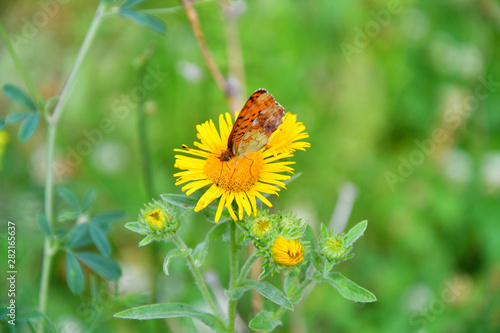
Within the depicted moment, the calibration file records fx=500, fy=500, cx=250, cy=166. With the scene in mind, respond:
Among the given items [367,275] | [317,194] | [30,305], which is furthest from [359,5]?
[30,305]

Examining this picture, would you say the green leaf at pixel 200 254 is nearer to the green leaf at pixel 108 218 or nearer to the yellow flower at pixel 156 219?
the yellow flower at pixel 156 219

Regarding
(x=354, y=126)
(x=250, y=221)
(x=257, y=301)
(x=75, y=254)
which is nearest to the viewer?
(x=250, y=221)

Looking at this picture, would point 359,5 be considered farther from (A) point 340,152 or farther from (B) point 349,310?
(B) point 349,310

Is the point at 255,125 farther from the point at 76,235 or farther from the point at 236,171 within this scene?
the point at 76,235

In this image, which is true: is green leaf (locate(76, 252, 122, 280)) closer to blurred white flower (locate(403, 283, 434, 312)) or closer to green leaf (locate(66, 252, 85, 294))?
green leaf (locate(66, 252, 85, 294))

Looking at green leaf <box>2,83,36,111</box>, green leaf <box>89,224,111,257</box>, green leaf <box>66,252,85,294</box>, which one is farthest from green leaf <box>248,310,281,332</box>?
green leaf <box>2,83,36,111</box>

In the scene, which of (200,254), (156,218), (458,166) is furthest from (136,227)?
(458,166)
